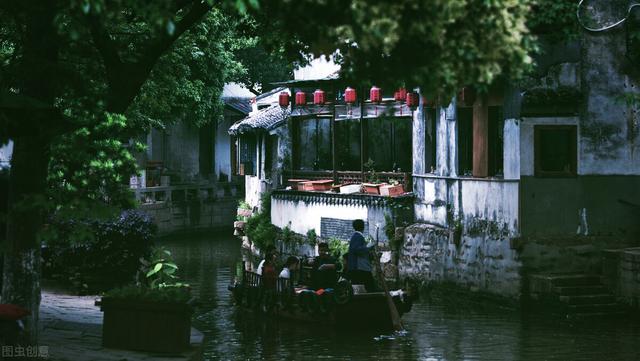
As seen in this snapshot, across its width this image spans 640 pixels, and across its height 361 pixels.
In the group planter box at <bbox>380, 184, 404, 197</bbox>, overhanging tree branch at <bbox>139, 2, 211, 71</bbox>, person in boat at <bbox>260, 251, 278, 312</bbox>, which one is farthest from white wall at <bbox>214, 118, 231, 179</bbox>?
overhanging tree branch at <bbox>139, 2, 211, 71</bbox>

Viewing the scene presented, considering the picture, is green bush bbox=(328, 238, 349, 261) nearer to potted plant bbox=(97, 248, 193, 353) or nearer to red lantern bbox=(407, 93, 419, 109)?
red lantern bbox=(407, 93, 419, 109)

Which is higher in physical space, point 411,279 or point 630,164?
point 630,164

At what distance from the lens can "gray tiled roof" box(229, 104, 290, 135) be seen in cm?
3394

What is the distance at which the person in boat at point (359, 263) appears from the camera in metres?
19.0

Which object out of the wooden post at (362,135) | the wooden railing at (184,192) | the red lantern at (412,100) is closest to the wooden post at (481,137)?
the red lantern at (412,100)

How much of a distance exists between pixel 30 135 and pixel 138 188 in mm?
29565

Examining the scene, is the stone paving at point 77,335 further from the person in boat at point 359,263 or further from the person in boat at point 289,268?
the person in boat at point 359,263

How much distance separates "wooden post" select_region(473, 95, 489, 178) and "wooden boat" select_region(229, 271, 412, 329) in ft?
14.4

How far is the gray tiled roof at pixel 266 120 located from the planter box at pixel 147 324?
20.9 meters

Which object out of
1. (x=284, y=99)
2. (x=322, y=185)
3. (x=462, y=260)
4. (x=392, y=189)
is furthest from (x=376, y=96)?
(x=462, y=260)

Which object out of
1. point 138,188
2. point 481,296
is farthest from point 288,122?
point 481,296

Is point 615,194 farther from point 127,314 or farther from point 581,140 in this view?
point 127,314

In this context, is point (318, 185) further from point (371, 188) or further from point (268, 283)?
point (268, 283)

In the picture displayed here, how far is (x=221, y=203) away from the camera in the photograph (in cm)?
4547
